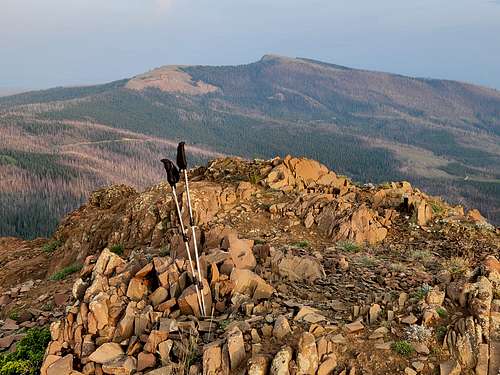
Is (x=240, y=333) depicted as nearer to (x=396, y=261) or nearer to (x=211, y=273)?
(x=211, y=273)

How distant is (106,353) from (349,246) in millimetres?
8484

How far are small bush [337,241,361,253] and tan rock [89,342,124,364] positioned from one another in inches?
312

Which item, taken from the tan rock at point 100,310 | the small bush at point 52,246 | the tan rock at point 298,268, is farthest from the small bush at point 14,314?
the small bush at point 52,246

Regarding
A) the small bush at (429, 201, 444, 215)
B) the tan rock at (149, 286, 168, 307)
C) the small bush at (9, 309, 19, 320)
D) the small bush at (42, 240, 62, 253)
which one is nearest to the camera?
the tan rock at (149, 286, 168, 307)

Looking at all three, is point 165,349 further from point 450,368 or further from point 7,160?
point 7,160

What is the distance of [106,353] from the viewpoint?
7.96 metres

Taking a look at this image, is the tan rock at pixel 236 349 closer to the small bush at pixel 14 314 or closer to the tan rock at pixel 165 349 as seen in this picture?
the tan rock at pixel 165 349

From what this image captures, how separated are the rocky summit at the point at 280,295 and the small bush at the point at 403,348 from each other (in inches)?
0.6

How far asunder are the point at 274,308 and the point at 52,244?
1744 cm

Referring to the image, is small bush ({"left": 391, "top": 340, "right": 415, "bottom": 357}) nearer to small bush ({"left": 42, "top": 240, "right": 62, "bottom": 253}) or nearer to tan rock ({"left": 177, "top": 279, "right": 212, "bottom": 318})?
tan rock ({"left": 177, "top": 279, "right": 212, "bottom": 318})

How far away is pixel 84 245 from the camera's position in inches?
750

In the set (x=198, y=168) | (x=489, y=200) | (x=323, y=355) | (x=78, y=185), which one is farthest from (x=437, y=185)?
(x=323, y=355)

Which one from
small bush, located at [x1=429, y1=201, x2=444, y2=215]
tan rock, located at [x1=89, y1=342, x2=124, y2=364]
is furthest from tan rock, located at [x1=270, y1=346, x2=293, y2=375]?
small bush, located at [x1=429, y1=201, x2=444, y2=215]

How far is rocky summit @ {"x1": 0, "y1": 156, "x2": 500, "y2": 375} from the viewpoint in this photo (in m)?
7.15
